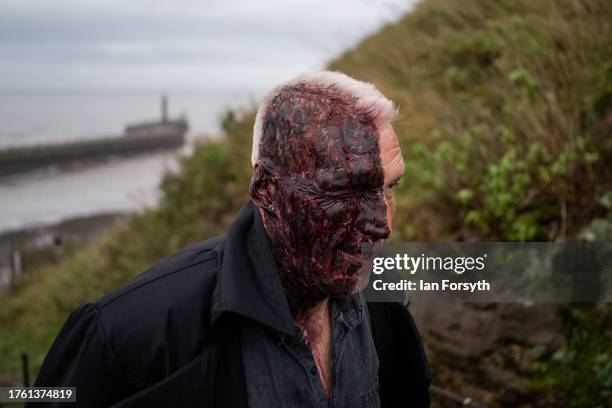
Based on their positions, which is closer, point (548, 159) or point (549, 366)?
point (549, 366)

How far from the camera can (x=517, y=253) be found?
345cm

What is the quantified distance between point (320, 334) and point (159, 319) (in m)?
0.41

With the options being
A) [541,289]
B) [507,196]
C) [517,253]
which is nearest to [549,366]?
[541,289]

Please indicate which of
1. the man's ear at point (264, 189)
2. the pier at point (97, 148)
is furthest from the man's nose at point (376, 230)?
the pier at point (97, 148)

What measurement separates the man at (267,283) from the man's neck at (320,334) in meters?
0.03

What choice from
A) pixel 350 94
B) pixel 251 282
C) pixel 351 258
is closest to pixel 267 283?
pixel 251 282

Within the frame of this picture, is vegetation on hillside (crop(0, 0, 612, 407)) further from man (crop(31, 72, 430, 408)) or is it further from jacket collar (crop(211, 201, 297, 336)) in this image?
jacket collar (crop(211, 201, 297, 336))

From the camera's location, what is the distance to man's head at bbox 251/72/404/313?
124 cm

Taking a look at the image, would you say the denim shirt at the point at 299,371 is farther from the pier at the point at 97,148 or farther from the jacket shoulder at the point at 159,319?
the pier at the point at 97,148

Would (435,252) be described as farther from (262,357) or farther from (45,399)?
(45,399)

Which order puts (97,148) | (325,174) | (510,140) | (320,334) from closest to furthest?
(325,174) → (320,334) → (510,140) → (97,148)

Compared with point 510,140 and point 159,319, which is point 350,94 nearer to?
point 159,319

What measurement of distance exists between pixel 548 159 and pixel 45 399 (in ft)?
12.2

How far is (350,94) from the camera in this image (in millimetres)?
1261
